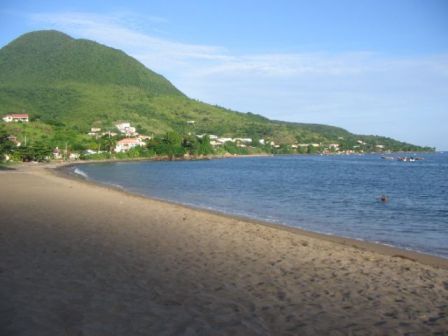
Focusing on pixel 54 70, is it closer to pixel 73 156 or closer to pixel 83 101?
pixel 83 101

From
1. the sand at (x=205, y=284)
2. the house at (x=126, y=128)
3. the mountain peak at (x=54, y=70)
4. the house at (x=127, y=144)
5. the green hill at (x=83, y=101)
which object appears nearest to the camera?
the sand at (x=205, y=284)

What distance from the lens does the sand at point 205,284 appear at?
583cm

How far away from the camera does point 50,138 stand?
326 feet

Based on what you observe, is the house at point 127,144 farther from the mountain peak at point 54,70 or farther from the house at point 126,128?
the mountain peak at point 54,70

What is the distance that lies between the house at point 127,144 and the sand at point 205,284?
333ft

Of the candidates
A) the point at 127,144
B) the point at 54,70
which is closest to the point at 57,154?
the point at 127,144

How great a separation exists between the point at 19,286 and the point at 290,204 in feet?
66.6

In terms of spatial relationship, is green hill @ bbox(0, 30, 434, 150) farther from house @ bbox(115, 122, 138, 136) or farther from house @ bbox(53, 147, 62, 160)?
house @ bbox(53, 147, 62, 160)

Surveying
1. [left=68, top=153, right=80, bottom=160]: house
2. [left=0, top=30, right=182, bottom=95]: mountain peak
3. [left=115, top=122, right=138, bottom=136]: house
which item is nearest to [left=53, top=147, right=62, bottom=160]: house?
[left=68, top=153, right=80, bottom=160]: house

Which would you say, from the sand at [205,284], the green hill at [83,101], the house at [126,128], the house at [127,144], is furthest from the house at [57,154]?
the sand at [205,284]

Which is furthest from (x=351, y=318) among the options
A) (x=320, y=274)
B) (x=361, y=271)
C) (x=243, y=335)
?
(x=361, y=271)

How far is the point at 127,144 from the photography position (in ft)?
386

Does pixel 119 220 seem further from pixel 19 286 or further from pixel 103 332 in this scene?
pixel 103 332

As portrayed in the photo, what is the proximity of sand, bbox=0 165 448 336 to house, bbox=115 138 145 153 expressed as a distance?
102 meters
